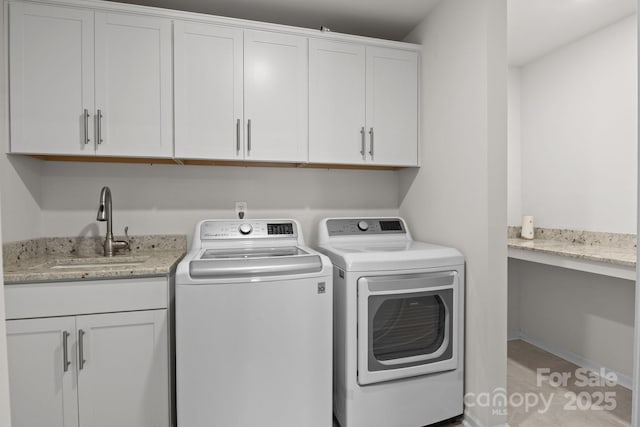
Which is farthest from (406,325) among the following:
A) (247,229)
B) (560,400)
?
(560,400)

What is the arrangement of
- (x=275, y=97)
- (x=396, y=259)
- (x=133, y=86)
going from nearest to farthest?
(x=396, y=259) → (x=133, y=86) → (x=275, y=97)

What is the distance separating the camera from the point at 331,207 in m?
2.58

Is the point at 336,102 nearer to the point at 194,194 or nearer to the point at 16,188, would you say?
the point at 194,194

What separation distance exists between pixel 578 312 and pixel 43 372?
11.3 feet

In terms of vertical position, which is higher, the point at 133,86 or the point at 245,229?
the point at 133,86

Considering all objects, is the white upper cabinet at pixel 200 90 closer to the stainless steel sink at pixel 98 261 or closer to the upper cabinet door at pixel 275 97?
the upper cabinet door at pixel 275 97

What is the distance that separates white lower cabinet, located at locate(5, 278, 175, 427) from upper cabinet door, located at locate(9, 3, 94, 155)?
814 millimetres

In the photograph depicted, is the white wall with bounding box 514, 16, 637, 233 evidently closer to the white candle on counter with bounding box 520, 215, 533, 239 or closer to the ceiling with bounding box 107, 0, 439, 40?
the white candle on counter with bounding box 520, 215, 533, 239

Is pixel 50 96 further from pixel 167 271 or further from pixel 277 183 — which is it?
pixel 277 183

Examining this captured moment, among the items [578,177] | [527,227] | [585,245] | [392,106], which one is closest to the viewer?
[392,106]

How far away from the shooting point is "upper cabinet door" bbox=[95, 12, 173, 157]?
1.84m

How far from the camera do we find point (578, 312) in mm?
2557

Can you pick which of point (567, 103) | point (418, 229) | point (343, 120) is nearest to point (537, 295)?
point (418, 229)

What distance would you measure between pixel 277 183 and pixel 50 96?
55.1 inches
